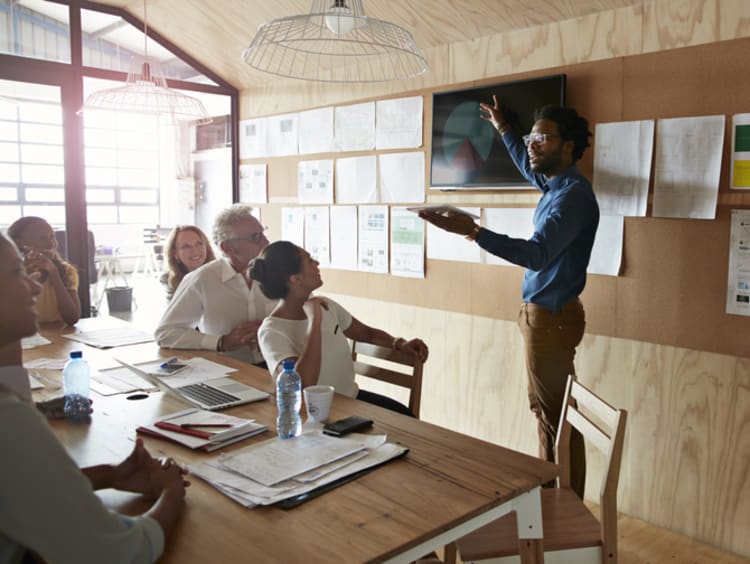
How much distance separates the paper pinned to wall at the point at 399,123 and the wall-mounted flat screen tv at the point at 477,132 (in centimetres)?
16

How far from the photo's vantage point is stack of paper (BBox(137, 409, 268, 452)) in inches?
60.3

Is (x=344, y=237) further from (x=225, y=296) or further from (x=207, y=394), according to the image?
(x=207, y=394)

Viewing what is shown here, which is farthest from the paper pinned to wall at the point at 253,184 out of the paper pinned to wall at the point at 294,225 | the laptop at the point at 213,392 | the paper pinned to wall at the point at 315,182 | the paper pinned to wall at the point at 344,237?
the laptop at the point at 213,392

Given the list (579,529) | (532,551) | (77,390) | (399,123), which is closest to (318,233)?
(399,123)

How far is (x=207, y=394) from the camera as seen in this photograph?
1.93 meters

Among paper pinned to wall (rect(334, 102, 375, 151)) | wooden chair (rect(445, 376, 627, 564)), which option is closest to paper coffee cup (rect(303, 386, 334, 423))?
wooden chair (rect(445, 376, 627, 564))

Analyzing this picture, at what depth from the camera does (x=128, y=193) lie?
644 centimetres

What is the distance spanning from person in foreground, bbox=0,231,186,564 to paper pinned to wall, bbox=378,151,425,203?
261cm

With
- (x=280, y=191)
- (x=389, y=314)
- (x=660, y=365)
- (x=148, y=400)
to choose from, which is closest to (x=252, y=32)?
(x=280, y=191)

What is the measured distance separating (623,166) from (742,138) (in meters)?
0.44

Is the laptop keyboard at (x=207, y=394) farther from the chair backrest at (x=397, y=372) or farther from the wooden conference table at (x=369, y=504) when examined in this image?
the chair backrest at (x=397, y=372)

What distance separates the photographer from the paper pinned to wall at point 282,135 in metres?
4.14

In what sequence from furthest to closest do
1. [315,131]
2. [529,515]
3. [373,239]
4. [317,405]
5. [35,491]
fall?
[315,131]
[373,239]
[317,405]
[529,515]
[35,491]

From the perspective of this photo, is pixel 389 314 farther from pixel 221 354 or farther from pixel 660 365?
pixel 660 365
